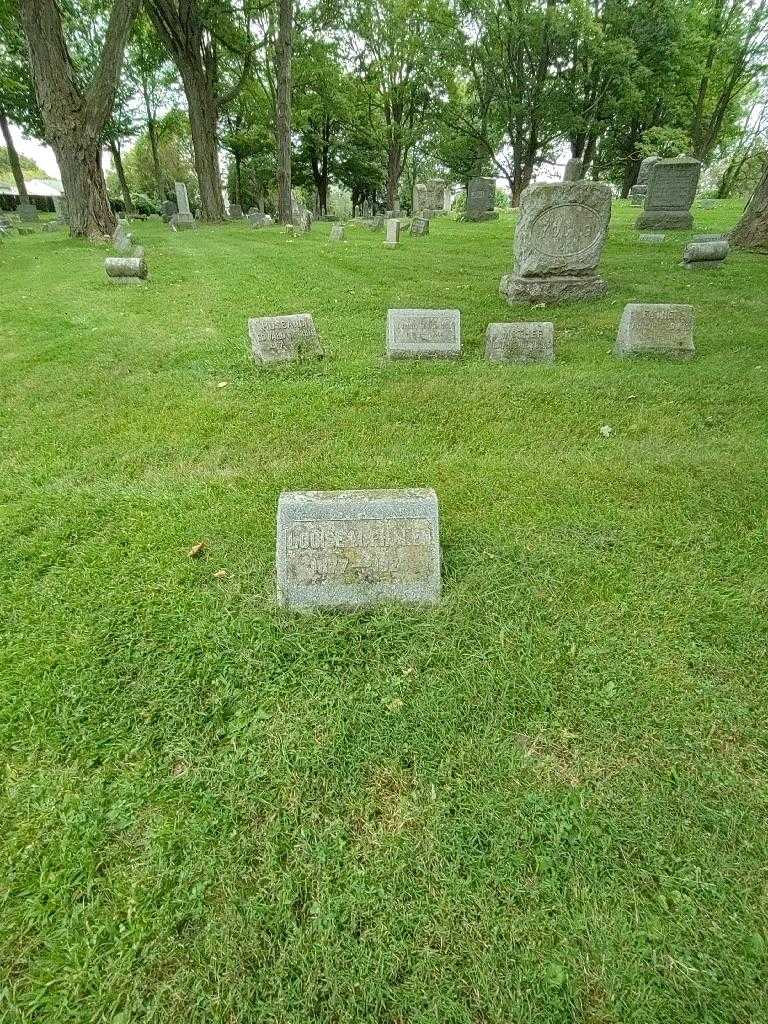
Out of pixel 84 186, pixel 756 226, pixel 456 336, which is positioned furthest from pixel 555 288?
pixel 84 186

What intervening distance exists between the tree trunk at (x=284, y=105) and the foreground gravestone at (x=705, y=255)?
16.1 meters

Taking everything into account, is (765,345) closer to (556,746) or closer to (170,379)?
(556,746)

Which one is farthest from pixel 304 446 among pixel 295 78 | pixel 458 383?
pixel 295 78

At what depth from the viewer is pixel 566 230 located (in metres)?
7.81

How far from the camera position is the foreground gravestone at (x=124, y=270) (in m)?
9.87

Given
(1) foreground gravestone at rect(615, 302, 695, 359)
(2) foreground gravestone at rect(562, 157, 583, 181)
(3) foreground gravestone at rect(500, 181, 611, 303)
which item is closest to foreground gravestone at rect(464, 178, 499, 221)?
(2) foreground gravestone at rect(562, 157, 583, 181)

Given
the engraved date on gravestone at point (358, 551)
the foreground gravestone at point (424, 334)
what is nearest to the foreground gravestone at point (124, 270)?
the foreground gravestone at point (424, 334)

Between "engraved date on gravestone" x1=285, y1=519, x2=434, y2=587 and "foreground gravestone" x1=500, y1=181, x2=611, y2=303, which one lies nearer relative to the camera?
"engraved date on gravestone" x1=285, y1=519, x2=434, y2=587

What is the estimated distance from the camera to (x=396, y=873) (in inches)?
67.1

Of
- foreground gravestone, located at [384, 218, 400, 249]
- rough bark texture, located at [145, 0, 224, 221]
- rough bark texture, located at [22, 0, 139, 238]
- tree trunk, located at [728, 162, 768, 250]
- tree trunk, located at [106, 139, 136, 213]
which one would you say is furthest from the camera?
tree trunk, located at [106, 139, 136, 213]

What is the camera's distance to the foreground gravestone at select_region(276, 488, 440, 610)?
2473 millimetres

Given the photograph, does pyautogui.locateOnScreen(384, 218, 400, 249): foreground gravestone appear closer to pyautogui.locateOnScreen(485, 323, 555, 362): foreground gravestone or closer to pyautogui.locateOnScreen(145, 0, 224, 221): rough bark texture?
pyautogui.locateOnScreen(485, 323, 555, 362): foreground gravestone

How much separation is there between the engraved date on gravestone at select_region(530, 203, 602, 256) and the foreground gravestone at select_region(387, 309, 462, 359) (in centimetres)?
300

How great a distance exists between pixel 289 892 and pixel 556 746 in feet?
3.80
